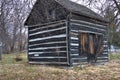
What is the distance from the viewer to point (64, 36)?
1417 centimetres

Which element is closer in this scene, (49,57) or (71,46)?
(71,46)

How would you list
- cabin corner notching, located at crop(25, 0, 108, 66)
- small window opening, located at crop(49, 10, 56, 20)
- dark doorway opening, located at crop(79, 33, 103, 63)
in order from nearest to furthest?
cabin corner notching, located at crop(25, 0, 108, 66) → small window opening, located at crop(49, 10, 56, 20) → dark doorway opening, located at crop(79, 33, 103, 63)

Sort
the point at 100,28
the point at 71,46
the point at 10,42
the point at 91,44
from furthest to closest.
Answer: the point at 10,42 → the point at 100,28 → the point at 91,44 → the point at 71,46

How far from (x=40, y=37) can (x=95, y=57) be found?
4286 mm

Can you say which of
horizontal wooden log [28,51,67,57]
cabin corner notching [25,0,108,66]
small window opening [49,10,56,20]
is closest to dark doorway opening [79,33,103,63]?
cabin corner notching [25,0,108,66]

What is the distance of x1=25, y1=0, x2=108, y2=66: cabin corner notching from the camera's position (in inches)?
554

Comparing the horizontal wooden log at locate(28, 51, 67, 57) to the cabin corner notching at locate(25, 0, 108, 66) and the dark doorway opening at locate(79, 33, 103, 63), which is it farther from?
the dark doorway opening at locate(79, 33, 103, 63)

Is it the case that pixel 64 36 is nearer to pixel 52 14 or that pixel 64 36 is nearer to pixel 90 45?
pixel 52 14

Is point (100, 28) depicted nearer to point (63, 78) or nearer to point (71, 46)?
point (71, 46)

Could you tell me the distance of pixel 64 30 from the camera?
1418cm

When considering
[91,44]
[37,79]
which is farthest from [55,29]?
[37,79]

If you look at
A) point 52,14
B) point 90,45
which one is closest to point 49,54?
point 52,14

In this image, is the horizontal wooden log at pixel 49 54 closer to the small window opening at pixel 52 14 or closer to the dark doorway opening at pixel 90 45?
the dark doorway opening at pixel 90 45

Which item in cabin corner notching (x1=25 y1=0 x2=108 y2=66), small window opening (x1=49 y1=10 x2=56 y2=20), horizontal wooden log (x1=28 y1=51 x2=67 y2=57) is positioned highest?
small window opening (x1=49 y1=10 x2=56 y2=20)
